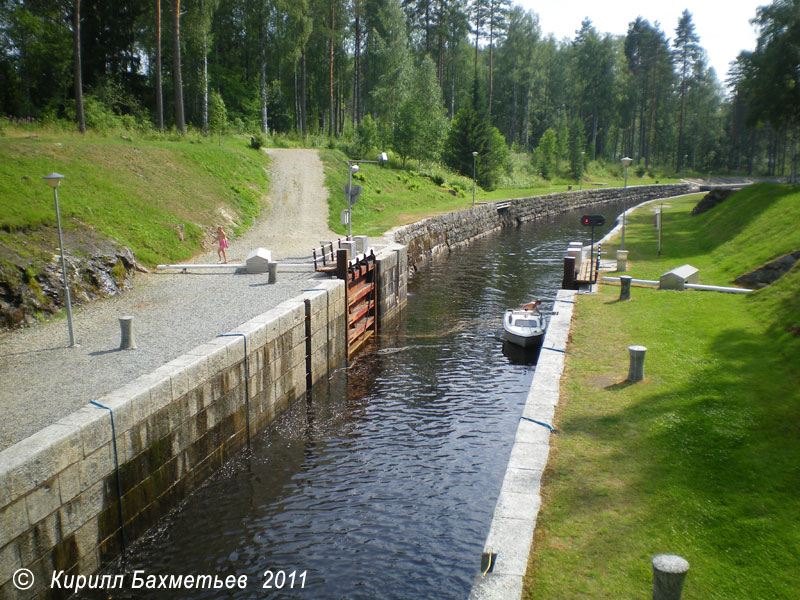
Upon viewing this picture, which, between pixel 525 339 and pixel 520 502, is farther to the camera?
pixel 525 339

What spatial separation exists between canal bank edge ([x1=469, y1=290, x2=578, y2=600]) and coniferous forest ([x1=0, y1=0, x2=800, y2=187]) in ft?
104

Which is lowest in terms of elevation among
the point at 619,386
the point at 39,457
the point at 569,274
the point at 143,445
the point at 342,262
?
the point at 143,445

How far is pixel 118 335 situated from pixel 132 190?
13.7m

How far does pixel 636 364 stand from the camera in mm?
12906

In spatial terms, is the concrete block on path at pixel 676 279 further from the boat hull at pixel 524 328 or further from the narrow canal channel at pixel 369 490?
the narrow canal channel at pixel 369 490

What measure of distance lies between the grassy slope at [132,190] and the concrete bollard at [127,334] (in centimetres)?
575

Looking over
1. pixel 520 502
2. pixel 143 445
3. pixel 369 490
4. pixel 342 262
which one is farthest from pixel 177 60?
pixel 520 502

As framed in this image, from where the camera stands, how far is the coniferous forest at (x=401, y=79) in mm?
41375

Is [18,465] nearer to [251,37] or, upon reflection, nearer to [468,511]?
[468,511]

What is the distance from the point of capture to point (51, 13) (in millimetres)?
43281

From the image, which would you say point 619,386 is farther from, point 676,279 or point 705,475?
point 676,279

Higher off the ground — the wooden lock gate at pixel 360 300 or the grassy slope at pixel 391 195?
the grassy slope at pixel 391 195

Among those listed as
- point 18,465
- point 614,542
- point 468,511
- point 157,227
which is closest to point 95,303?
point 157,227

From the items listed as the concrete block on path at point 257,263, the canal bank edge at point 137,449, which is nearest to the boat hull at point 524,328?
the canal bank edge at point 137,449
